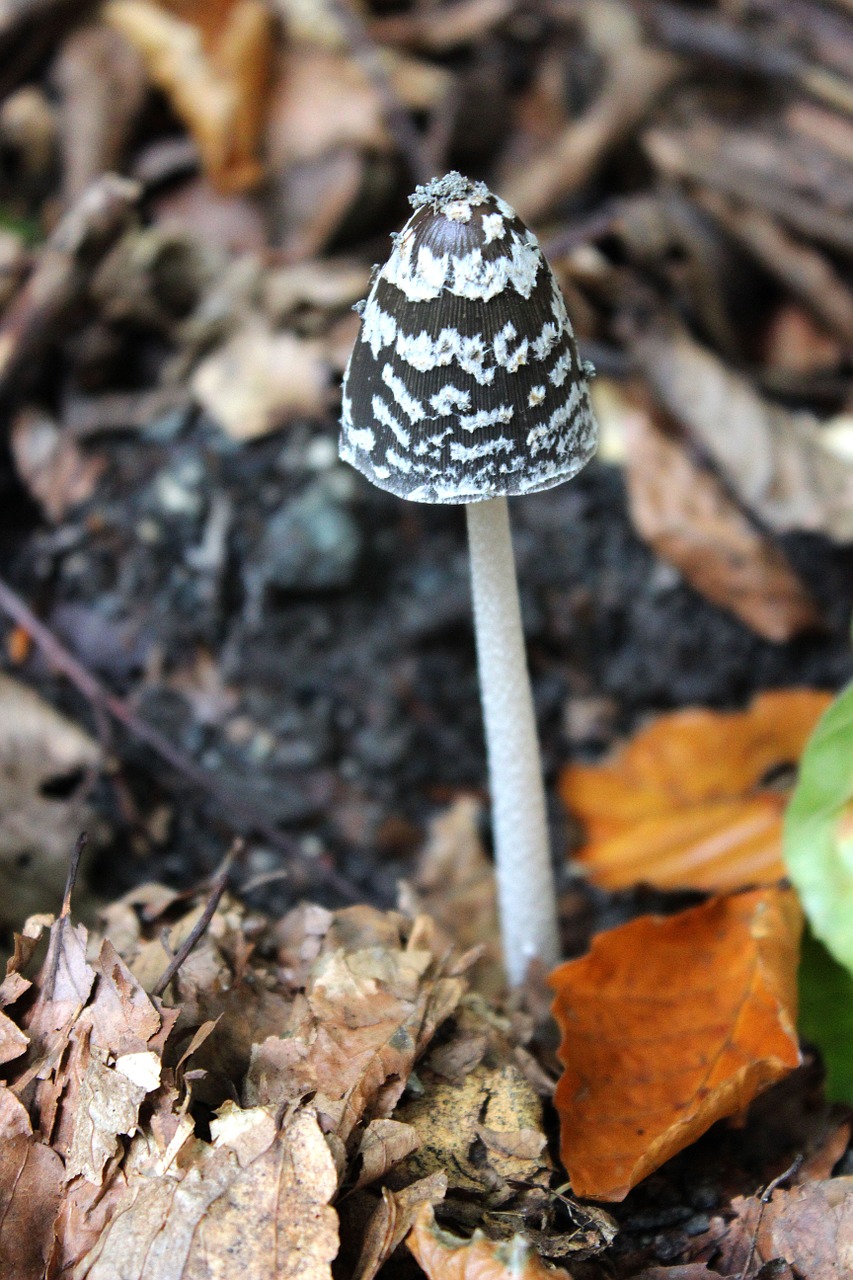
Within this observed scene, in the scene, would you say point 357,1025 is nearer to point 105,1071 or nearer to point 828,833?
point 105,1071

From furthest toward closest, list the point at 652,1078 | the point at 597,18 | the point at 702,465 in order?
the point at 597,18 < the point at 702,465 < the point at 652,1078

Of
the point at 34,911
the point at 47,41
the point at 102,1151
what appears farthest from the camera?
the point at 47,41

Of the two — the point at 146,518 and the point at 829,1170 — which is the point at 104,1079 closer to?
the point at 829,1170

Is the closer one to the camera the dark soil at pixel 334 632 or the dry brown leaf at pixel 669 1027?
the dry brown leaf at pixel 669 1027

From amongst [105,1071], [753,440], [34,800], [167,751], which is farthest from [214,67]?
[105,1071]

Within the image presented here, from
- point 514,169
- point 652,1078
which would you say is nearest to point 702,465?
point 514,169

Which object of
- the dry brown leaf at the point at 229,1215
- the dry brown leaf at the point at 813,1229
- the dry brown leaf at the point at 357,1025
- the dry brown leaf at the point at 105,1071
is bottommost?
the dry brown leaf at the point at 813,1229

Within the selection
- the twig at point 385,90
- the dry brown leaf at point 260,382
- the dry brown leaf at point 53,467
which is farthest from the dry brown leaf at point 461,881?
the twig at point 385,90

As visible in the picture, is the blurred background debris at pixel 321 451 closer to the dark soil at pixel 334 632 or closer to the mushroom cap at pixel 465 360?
the dark soil at pixel 334 632
